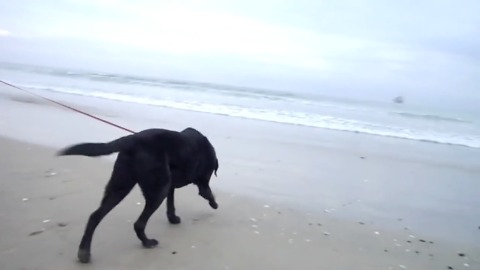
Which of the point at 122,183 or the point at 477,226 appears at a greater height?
the point at 122,183

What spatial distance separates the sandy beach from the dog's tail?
0.92 m

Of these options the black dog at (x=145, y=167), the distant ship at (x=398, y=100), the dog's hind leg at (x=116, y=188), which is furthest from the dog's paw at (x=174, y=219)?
the distant ship at (x=398, y=100)

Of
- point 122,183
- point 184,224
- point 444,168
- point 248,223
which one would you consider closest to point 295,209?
point 248,223

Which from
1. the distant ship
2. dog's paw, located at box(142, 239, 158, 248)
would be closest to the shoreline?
dog's paw, located at box(142, 239, 158, 248)

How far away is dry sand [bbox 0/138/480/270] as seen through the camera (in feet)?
12.8

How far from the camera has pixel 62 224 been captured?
4.44 m

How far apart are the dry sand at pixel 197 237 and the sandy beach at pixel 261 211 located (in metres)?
0.01

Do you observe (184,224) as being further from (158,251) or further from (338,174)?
(338,174)

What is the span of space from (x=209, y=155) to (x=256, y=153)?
13.8 ft

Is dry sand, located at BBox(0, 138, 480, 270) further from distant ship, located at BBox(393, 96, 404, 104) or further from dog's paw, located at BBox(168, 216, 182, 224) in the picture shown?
distant ship, located at BBox(393, 96, 404, 104)

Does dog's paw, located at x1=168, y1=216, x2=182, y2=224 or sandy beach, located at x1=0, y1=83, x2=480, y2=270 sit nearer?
sandy beach, located at x1=0, y1=83, x2=480, y2=270

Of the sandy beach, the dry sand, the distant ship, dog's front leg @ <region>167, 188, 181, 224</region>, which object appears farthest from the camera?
the distant ship

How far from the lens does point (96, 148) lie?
11.8 ft

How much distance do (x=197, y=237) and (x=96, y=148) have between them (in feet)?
4.86
